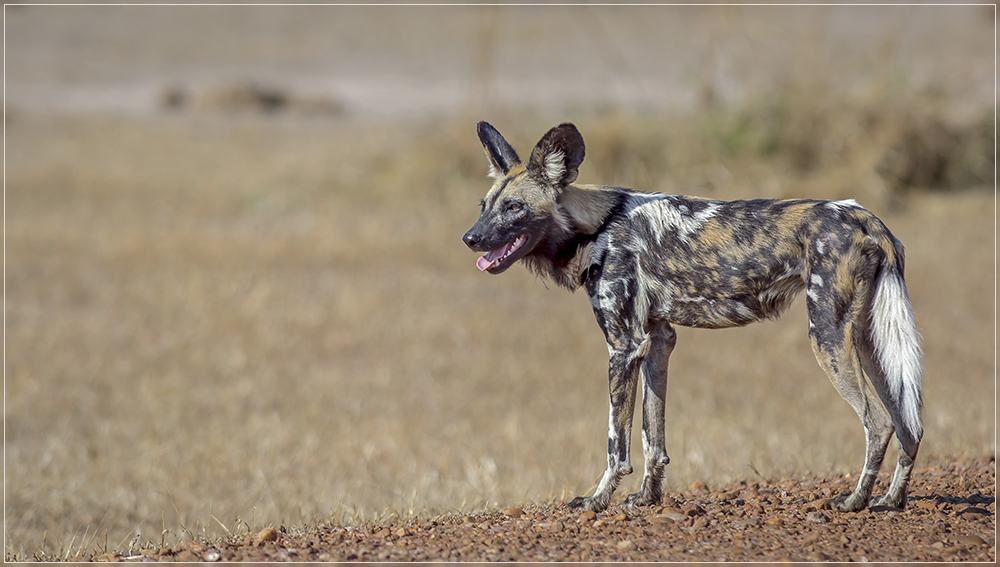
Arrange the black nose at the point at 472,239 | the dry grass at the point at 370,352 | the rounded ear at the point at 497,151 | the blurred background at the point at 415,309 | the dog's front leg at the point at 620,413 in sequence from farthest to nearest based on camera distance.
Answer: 1. the blurred background at the point at 415,309
2. the dry grass at the point at 370,352
3. the rounded ear at the point at 497,151
4. the dog's front leg at the point at 620,413
5. the black nose at the point at 472,239

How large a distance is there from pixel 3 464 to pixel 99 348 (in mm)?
2550

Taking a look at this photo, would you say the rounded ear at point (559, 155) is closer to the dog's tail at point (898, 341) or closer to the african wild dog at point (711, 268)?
the african wild dog at point (711, 268)

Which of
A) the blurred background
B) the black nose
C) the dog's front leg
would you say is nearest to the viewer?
the black nose

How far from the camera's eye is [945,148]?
15.5 meters

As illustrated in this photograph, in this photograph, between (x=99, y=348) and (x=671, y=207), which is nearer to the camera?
(x=671, y=207)

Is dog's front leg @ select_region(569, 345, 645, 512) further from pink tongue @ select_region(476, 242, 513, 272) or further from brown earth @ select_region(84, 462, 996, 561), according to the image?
pink tongue @ select_region(476, 242, 513, 272)

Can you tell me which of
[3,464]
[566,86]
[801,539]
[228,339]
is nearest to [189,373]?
[228,339]

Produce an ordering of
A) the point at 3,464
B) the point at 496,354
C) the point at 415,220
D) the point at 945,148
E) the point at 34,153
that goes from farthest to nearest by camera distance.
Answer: the point at 34,153
the point at 945,148
the point at 415,220
the point at 496,354
the point at 3,464

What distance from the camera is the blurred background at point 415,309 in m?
6.63

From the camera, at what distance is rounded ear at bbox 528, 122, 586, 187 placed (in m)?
3.47

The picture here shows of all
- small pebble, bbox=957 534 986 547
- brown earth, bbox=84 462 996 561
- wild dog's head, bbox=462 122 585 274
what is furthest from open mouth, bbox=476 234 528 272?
small pebble, bbox=957 534 986 547

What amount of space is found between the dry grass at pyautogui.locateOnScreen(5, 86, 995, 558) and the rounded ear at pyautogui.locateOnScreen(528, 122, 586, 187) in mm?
2013

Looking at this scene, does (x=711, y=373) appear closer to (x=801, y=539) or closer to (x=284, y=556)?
(x=801, y=539)

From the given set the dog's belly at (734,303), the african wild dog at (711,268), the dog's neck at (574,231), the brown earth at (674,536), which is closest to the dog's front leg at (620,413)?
the african wild dog at (711,268)
